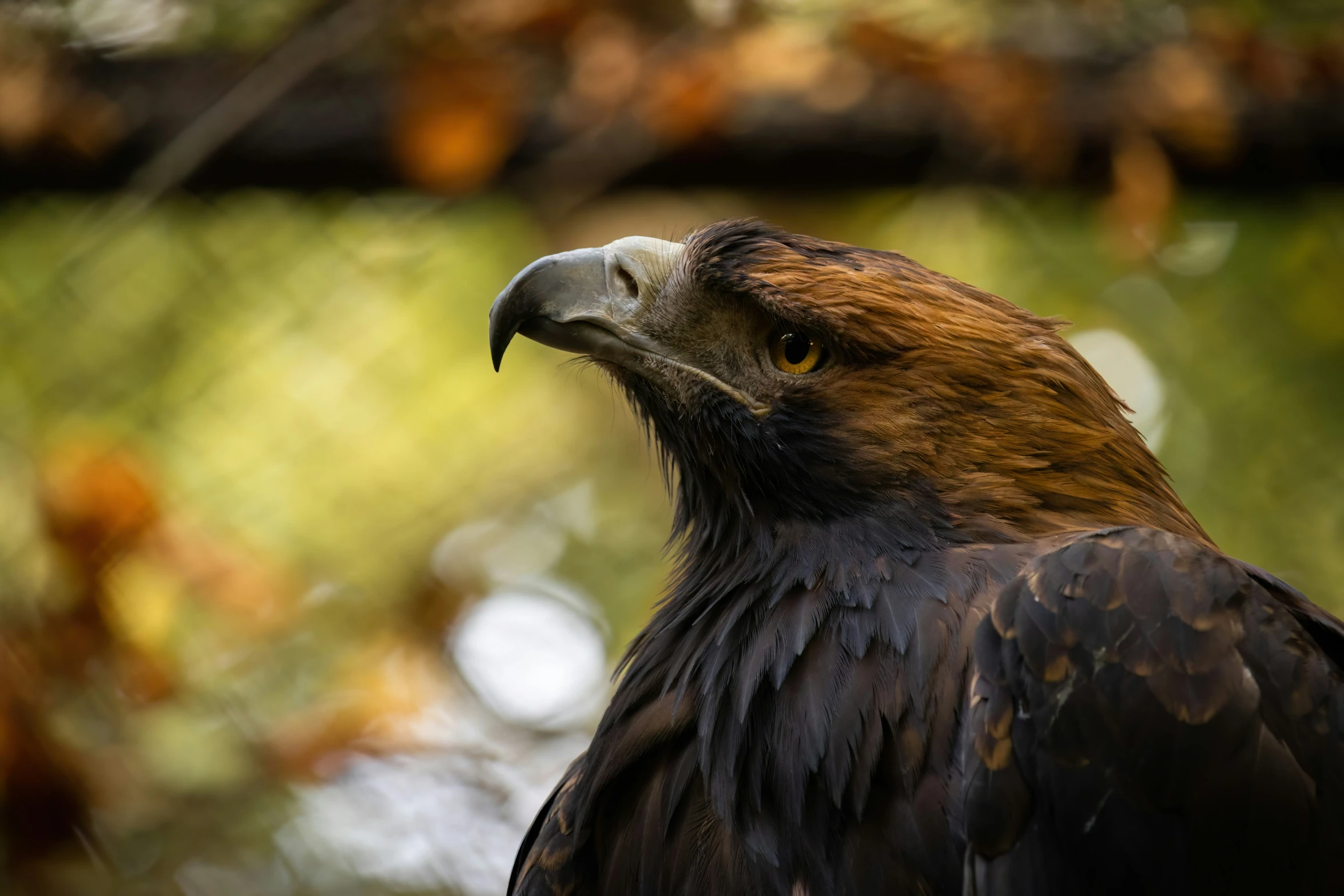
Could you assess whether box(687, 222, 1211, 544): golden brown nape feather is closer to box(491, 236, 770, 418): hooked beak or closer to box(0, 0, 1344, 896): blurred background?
box(491, 236, 770, 418): hooked beak

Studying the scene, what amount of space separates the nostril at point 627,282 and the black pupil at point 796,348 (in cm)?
33

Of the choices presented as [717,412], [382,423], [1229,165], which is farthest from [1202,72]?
[382,423]

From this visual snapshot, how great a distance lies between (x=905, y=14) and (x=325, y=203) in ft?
6.67

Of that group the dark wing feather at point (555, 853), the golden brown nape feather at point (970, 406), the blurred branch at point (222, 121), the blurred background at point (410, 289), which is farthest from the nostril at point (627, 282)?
the blurred branch at point (222, 121)

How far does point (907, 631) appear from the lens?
79.2 inches

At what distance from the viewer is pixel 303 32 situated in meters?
3.81

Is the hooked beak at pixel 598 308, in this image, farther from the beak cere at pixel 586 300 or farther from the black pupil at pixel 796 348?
the black pupil at pixel 796 348

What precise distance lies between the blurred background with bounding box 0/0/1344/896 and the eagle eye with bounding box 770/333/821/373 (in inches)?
31.8

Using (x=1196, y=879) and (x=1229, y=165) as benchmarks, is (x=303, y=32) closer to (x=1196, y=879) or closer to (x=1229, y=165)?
(x=1229, y=165)

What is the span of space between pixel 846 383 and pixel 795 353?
0.41 feet

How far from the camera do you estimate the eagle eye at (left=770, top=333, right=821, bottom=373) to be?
230cm

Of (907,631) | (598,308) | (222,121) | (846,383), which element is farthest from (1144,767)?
(222,121)

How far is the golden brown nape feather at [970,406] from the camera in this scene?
2174 mm

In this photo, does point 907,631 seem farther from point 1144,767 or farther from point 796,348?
point 796,348
